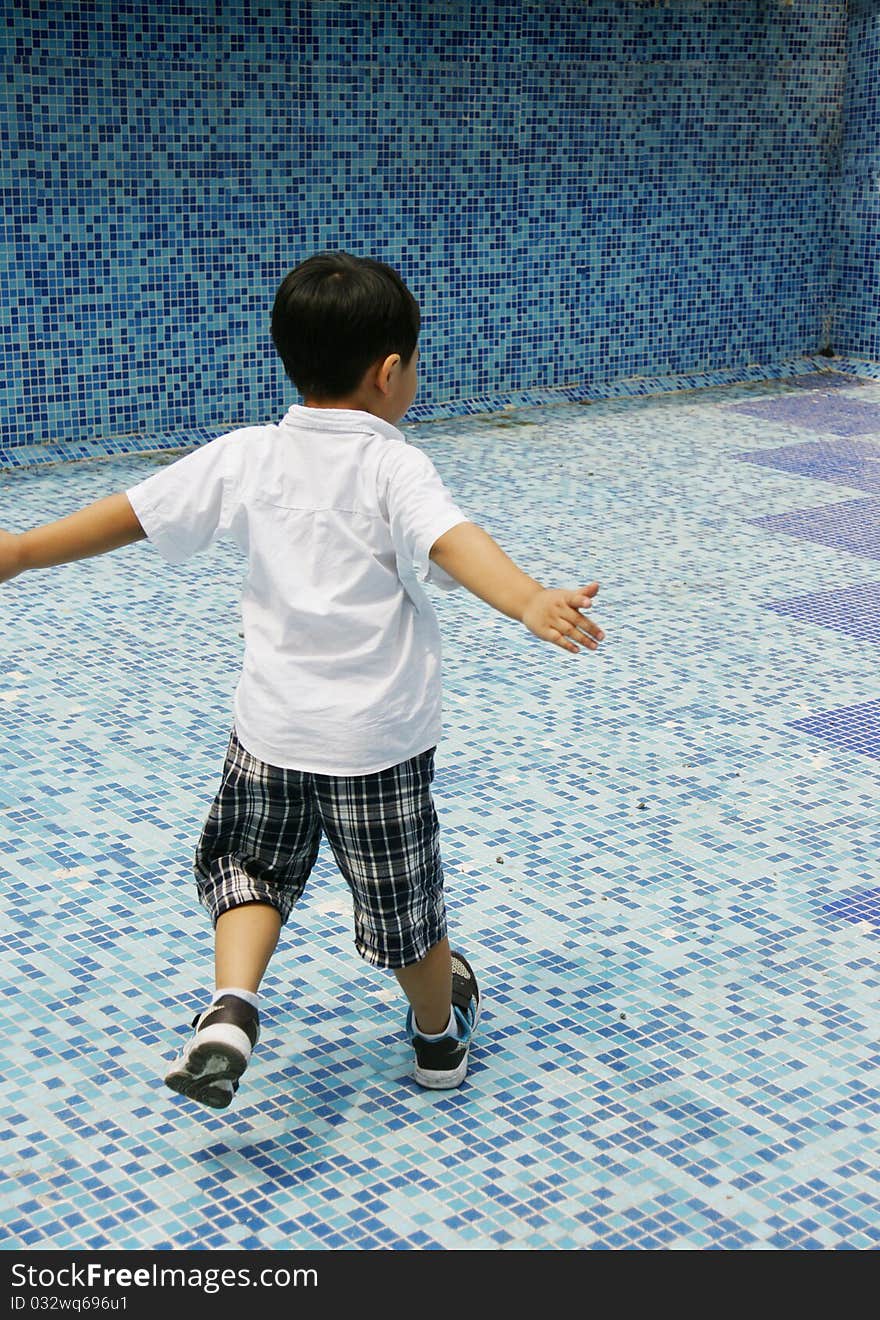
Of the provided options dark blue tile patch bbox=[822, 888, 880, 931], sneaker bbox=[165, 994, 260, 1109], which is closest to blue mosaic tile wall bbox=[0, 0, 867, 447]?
dark blue tile patch bbox=[822, 888, 880, 931]

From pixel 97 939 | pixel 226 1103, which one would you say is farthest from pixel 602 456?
pixel 226 1103

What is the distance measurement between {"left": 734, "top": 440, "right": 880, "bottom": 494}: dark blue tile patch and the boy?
3777 millimetres

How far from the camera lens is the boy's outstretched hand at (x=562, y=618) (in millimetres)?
1590

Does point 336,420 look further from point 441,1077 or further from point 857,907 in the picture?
point 857,907

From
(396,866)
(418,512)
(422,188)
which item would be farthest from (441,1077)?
(422,188)

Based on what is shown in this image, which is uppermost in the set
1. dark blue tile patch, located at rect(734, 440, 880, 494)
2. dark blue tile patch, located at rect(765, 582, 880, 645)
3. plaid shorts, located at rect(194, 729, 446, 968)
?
plaid shorts, located at rect(194, 729, 446, 968)

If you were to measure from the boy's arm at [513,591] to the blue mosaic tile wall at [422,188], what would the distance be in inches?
162

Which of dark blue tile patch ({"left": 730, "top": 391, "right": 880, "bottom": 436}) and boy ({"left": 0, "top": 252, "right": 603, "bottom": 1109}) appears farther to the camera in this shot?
dark blue tile patch ({"left": 730, "top": 391, "right": 880, "bottom": 436})

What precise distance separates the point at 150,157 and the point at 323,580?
4217 millimetres

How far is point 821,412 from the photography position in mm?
6668

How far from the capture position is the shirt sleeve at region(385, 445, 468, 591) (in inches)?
67.7

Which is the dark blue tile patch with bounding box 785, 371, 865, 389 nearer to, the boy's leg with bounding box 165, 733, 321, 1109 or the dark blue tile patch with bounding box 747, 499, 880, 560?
the dark blue tile patch with bounding box 747, 499, 880, 560

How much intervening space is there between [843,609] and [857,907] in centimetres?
164
